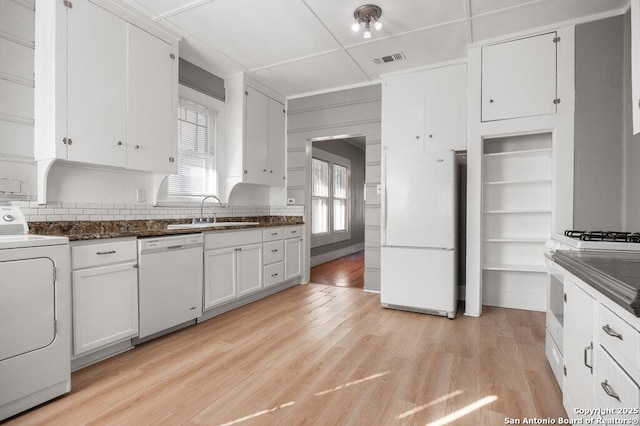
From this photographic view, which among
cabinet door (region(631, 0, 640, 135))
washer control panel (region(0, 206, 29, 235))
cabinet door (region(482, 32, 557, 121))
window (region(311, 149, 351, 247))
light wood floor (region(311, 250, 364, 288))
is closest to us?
cabinet door (region(631, 0, 640, 135))

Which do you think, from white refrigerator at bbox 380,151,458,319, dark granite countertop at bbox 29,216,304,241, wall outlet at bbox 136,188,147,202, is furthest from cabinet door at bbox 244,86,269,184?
white refrigerator at bbox 380,151,458,319

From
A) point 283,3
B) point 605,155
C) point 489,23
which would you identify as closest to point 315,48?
point 283,3

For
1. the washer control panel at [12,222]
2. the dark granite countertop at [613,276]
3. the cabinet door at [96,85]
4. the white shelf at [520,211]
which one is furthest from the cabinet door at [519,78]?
the washer control panel at [12,222]

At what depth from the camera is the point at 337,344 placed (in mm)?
2631

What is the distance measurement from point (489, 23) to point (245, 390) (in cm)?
355

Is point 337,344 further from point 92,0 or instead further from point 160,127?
point 92,0

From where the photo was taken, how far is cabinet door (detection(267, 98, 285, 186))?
4.55m

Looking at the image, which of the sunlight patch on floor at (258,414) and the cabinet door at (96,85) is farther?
the cabinet door at (96,85)

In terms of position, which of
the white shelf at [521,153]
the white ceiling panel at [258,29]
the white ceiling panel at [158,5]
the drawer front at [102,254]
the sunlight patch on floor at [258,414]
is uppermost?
the white ceiling panel at [258,29]

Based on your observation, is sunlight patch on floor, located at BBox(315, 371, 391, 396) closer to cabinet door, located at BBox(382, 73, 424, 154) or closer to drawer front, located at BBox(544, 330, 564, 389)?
drawer front, located at BBox(544, 330, 564, 389)

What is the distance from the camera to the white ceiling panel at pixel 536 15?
272 cm

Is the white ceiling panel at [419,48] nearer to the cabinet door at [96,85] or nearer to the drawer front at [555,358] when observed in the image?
the cabinet door at [96,85]

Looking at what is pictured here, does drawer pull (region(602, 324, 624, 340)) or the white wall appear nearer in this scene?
drawer pull (region(602, 324, 624, 340))

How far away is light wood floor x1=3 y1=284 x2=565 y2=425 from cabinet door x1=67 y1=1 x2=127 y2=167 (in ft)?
5.18
